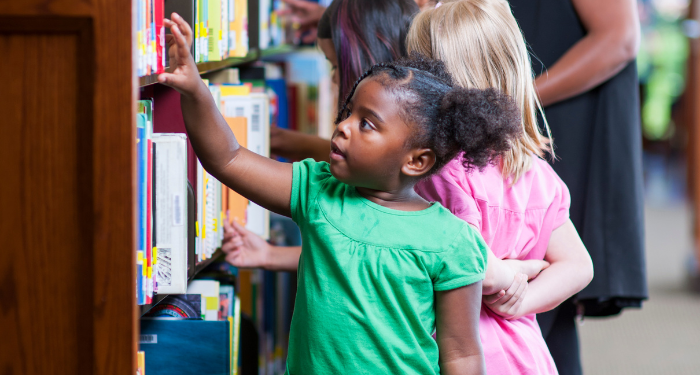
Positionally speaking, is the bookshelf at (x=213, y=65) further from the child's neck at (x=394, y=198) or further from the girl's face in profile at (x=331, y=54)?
the child's neck at (x=394, y=198)

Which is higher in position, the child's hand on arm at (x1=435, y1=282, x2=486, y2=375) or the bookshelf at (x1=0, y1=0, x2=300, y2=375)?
the bookshelf at (x1=0, y1=0, x2=300, y2=375)

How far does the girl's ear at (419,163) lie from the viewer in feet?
3.27

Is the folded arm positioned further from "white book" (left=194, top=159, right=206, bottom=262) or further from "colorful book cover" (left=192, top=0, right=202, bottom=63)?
"colorful book cover" (left=192, top=0, right=202, bottom=63)

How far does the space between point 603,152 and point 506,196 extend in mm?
486

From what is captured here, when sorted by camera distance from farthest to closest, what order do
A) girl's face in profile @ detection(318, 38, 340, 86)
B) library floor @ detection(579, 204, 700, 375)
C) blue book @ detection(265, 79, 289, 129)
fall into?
library floor @ detection(579, 204, 700, 375) → blue book @ detection(265, 79, 289, 129) → girl's face in profile @ detection(318, 38, 340, 86)

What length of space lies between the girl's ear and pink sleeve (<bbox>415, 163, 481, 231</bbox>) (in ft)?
0.38

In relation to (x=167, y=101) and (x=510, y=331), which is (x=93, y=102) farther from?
(x=510, y=331)

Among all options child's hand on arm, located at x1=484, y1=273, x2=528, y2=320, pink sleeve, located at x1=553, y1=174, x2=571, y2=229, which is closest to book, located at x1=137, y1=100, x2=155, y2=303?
child's hand on arm, located at x1=484, y1=273, x2=528, y2=320

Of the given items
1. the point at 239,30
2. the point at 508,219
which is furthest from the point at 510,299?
the point at 239,30

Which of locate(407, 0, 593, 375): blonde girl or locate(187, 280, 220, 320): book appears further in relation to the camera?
locate(187, 280, 220, 320): book

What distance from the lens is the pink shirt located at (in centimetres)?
114

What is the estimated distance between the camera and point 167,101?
1247mm

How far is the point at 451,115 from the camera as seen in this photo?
0.97 metres

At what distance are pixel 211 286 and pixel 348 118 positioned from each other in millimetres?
600
